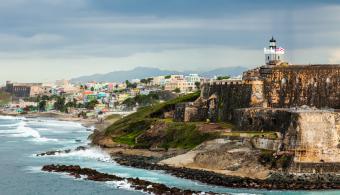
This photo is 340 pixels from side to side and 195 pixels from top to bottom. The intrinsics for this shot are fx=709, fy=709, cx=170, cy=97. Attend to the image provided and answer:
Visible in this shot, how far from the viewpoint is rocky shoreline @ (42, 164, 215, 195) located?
2156 inches

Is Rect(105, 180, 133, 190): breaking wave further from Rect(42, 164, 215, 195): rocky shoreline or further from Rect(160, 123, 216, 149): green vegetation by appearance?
Rect(160, 123, 216, 149): green vegetation

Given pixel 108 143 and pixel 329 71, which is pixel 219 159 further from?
pixel 108 143

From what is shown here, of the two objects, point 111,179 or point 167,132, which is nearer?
point 111,179

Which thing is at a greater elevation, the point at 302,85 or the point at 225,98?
the point at 302,85

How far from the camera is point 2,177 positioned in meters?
66.1

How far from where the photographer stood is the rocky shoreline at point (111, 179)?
54.8 metres

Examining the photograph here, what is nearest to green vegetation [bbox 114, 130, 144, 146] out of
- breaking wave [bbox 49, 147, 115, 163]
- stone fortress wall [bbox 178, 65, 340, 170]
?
breaking wave [bbox 49, 147, 115, 163]

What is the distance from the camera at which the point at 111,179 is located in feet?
205

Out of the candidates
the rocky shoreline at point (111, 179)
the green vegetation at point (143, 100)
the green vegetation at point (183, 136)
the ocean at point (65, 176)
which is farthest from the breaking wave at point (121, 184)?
the green vegetation at point (143, 100)

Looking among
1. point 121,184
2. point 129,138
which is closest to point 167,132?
point 129,138

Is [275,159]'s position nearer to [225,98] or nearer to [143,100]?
[225,98]

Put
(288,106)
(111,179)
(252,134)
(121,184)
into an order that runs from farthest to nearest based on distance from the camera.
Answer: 1. (288,106)
2. (252,134)
3. (111,179)
4. (121,184)

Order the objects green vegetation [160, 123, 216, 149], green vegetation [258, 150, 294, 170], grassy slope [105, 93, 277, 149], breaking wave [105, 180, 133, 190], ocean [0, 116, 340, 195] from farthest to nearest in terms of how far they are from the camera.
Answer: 1. green vegetation [160, 123, 216, 149]
2. grassy slope [105, 93, 277, 149]
3. green vegetation [258, 150, 294, 170]
4. breaking wave [105, 180, 133, 190]
5. ocean [0, 116, 340, 195]

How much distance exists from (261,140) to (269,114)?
4.73 metres
